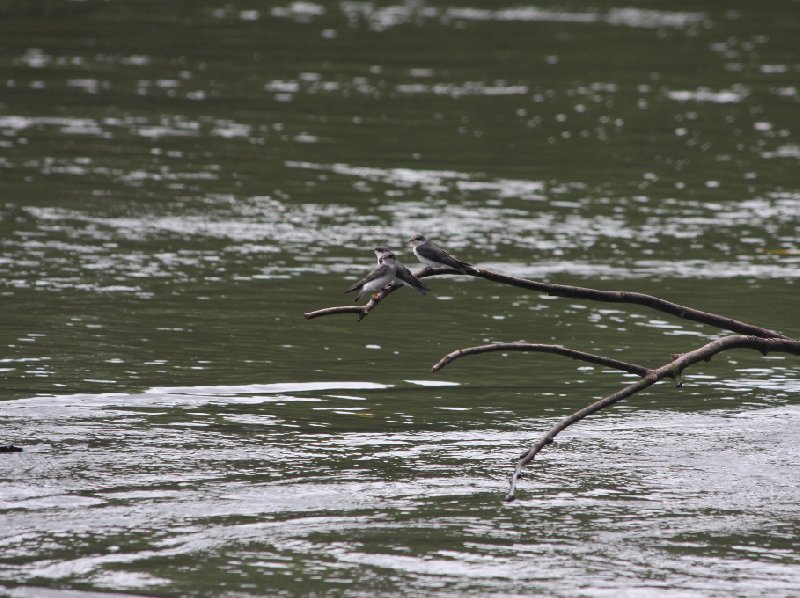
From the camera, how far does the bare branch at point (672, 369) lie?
22.1ft

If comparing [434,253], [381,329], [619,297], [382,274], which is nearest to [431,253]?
[434,253]

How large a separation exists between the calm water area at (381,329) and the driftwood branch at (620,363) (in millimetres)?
341

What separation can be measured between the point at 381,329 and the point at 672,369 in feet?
12.0

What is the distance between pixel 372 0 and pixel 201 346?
2687cm

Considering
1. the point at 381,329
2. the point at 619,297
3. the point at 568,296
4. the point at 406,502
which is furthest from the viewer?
the point at 381,329

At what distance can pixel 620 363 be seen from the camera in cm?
702

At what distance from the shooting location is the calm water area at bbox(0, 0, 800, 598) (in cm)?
643

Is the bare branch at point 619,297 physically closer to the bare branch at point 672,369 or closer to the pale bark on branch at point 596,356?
the pale bark on branch at point 596,356

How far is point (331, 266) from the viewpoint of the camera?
40.6 feet

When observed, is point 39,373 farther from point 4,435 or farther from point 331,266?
point 331,266

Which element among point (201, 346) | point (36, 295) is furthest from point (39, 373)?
point (36, 295)

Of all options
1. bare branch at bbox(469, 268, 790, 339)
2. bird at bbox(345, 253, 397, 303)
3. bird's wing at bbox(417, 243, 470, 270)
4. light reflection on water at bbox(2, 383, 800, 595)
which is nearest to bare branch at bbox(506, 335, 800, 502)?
bare branch at bbox(469, 268, 790, 339)

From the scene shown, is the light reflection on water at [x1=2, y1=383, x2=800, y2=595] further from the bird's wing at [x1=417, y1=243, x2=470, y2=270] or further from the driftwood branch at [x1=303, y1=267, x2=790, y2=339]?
the bird's wing at [x1=417, y1=243, x2=470, y2=270]

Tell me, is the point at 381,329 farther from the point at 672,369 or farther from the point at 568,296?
the point at 672,369
